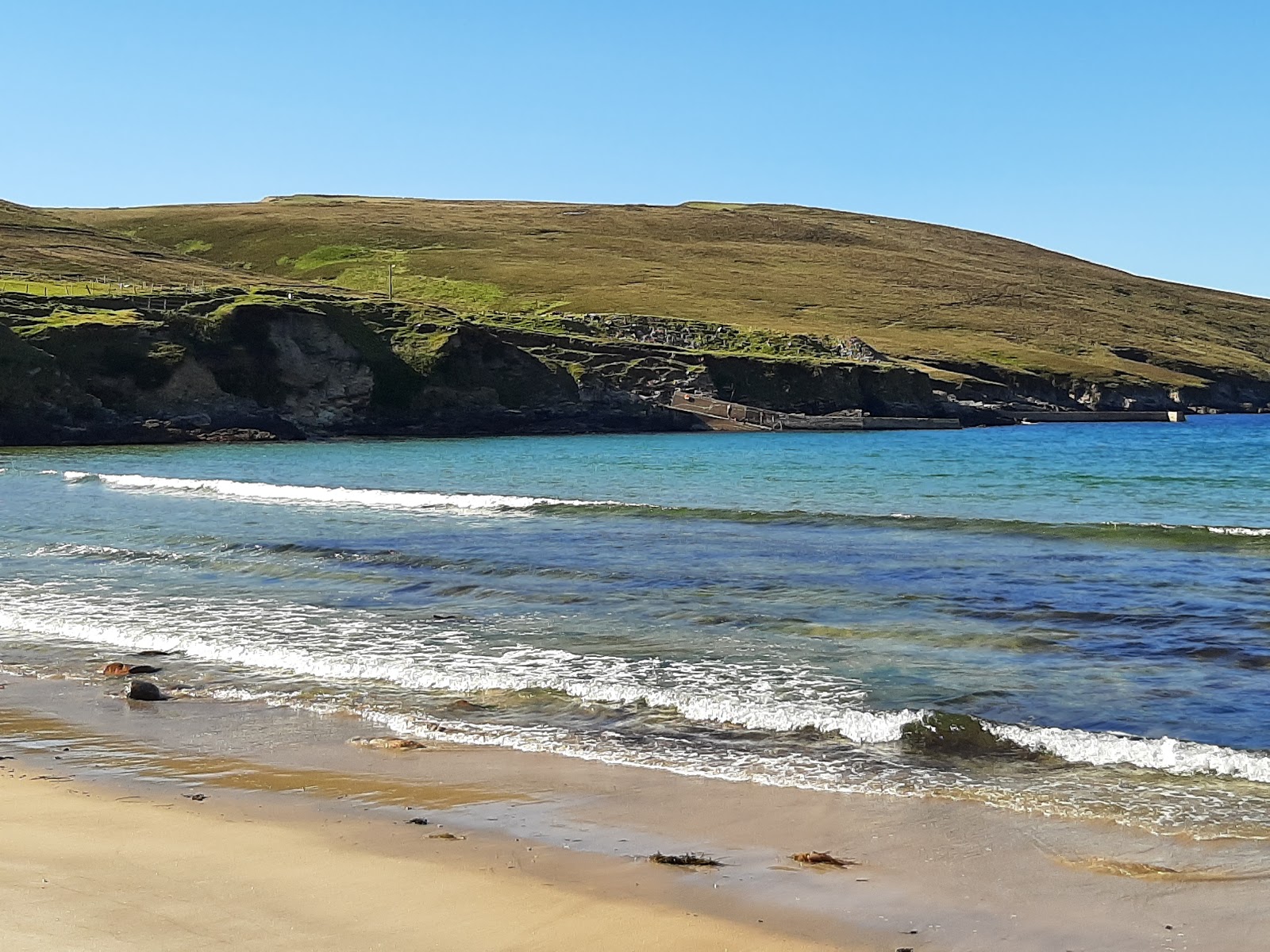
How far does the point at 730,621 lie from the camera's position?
16.4 meters

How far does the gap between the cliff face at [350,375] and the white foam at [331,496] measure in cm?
3150

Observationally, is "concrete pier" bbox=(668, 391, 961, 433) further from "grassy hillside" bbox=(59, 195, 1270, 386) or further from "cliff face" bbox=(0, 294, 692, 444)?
"grassy hillside" bbox=(59, 195, 1270, 386)

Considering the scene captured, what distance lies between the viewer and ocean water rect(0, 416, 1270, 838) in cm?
Answer: 1031

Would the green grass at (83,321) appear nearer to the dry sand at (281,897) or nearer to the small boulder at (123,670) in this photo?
the small boulder at (123,670)

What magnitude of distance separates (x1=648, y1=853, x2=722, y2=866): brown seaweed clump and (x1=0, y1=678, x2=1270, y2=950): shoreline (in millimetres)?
112

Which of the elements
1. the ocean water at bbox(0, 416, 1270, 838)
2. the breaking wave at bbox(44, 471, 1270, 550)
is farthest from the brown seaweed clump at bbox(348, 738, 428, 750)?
the breaking wave at bbox(44, 471, 1270, 550)

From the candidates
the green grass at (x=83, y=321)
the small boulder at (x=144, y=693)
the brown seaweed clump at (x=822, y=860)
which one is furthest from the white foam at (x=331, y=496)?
the green grass at (x=83, y=321)

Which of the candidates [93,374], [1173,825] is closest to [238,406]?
[93,374]

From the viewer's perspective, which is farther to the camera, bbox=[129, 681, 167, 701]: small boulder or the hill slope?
the hill slope

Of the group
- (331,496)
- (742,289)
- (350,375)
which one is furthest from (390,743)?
(742,289)

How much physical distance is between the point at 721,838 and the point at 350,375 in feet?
255

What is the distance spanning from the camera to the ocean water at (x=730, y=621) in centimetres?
1031

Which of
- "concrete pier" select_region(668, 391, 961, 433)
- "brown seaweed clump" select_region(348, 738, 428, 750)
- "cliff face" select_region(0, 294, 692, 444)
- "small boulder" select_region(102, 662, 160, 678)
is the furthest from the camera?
"concrete pier" select_region(668, 391, 961, 433)

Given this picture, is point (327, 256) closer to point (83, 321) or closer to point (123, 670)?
point (83, 321)
